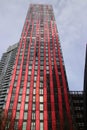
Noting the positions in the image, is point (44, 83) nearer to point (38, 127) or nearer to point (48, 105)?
point (48, 105)

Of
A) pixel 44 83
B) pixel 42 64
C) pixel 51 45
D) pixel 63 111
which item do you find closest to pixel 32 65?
pixel 42 64

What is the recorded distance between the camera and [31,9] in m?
132

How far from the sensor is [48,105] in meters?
69.3

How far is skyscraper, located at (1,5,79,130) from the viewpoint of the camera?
211ft

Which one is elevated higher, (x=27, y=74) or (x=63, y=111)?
(x=27, y=74)

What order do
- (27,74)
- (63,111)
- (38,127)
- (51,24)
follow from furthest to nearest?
(51,24), (27,74), (63,111), (38,127)

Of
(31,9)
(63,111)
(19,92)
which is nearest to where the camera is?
(63,111)

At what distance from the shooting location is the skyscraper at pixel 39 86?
6444 cm

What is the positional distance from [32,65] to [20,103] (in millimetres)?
21536

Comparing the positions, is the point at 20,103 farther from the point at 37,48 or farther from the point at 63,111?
the point at 37,48

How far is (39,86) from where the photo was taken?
76.1m

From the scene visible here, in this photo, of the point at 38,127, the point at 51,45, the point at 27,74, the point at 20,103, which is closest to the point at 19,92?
the point at 20,103

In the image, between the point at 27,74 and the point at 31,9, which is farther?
the point at 31,9

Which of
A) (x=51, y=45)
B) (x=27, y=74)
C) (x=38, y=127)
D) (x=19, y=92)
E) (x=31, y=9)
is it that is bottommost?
(x=38, y=127)
